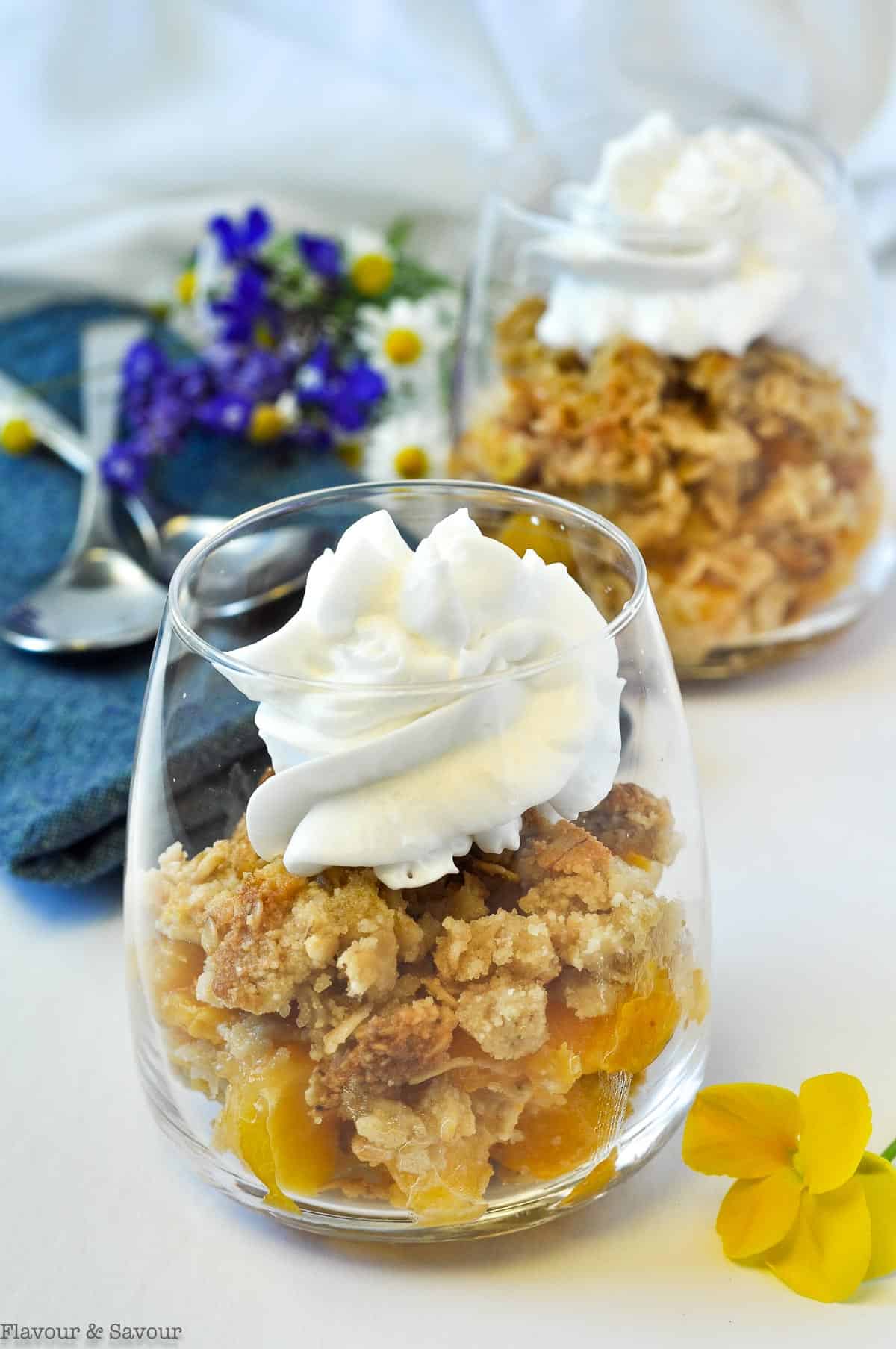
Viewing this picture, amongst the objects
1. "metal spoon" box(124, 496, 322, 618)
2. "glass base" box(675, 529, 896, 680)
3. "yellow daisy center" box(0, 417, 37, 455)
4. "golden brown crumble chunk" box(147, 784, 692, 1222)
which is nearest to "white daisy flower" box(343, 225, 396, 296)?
"yellow daisy center" box(0, 417, 37, 455)

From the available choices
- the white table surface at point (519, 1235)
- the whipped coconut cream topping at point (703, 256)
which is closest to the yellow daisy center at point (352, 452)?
the whipped coconut cream topping at point (703, 256)

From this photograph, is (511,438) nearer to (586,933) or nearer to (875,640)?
(875,640)

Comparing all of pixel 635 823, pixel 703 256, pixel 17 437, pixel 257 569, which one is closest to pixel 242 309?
pixel 17 437

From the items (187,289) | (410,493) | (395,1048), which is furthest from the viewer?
(187,289)

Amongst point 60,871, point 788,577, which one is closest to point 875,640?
point 788,577

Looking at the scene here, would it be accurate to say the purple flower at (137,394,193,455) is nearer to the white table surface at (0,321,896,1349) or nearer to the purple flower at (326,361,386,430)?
the purple flower at (326,361,386,430)

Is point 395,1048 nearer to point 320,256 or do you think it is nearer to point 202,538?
point 202,538
